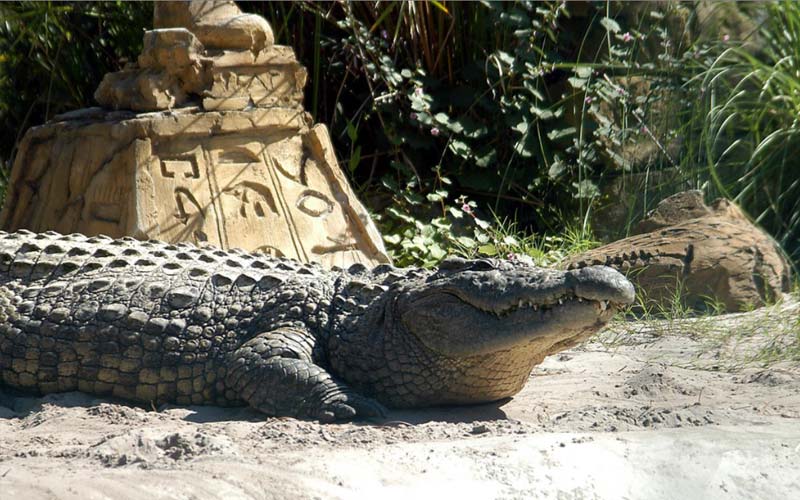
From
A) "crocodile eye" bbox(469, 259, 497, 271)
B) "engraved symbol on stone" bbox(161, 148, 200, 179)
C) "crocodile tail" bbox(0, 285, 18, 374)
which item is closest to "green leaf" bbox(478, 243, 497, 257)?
"engraved symbol on stone" bbox(161, 148, 200, 179)

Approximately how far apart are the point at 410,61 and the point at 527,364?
4.09 m

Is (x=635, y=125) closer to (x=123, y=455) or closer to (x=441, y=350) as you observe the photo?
(x=441, y=350)

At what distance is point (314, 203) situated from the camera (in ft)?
19.0

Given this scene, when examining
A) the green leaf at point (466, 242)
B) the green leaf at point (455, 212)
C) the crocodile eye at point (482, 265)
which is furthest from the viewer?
the green leaf at point (455, 212)

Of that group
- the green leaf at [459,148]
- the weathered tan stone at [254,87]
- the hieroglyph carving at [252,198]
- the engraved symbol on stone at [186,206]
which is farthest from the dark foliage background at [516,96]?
the engraved symbol on stone at [186,206]

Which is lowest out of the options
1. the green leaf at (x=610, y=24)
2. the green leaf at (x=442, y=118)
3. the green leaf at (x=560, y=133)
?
the green leaf at (x=560, y=133)

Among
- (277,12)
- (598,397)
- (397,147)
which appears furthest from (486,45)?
(598,397)

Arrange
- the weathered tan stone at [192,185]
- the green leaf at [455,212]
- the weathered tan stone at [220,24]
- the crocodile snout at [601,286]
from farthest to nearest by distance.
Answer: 1. the green leaf at [455,212]
2. the weathered tan stone at [220,24]
3. the weathered tan stone at [192,185]
4. the crocodile snout at [601,286]

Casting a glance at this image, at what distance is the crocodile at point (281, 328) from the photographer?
3.66 metres

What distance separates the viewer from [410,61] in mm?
7406

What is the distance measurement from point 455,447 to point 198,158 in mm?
2971

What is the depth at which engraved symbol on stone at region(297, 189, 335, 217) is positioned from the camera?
5742mm

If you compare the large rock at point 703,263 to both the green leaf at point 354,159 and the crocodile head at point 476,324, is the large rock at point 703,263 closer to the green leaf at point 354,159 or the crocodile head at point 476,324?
the crocodile head at point 476,324

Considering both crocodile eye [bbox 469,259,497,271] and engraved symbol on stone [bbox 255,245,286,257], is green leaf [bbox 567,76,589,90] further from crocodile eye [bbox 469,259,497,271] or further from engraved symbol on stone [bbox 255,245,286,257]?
crocodile eye [bbox 469,259,497,271]
